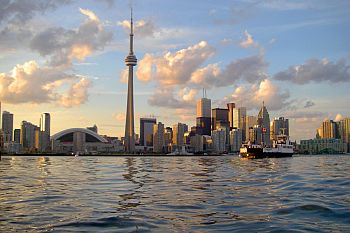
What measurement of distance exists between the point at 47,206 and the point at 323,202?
17.0 m

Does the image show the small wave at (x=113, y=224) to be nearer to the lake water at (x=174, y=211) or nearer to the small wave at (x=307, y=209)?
the lake water at (x=174, y=211)

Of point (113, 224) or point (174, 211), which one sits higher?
point (113, 224)

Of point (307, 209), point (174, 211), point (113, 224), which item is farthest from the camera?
point (307, 209)

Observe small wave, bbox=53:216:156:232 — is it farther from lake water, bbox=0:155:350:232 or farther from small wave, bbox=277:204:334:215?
small wave, bbox=277:204:334:215

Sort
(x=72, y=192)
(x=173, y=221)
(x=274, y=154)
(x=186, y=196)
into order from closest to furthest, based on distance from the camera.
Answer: (x=173, y=221) < (x=186, y=196) < (x=72, y=192) < (x=274, y=154)

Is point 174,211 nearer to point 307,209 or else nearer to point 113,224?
point 113,224

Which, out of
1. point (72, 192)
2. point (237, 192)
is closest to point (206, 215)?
point (237, 192)

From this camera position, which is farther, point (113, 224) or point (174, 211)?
point (174, 211)

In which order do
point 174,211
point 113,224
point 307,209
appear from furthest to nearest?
point 307,209
point 174,211
point 113,224

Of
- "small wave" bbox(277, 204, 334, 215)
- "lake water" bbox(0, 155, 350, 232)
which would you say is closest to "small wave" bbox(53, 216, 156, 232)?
"lake water" bbox(0, 155, 350, 232)

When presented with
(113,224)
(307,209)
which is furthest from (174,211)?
(307,209)

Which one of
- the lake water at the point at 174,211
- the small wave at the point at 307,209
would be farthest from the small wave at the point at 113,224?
the small wave at the point at 307,209

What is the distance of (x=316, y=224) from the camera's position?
60.9 feet

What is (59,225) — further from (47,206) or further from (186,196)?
(186,196)
